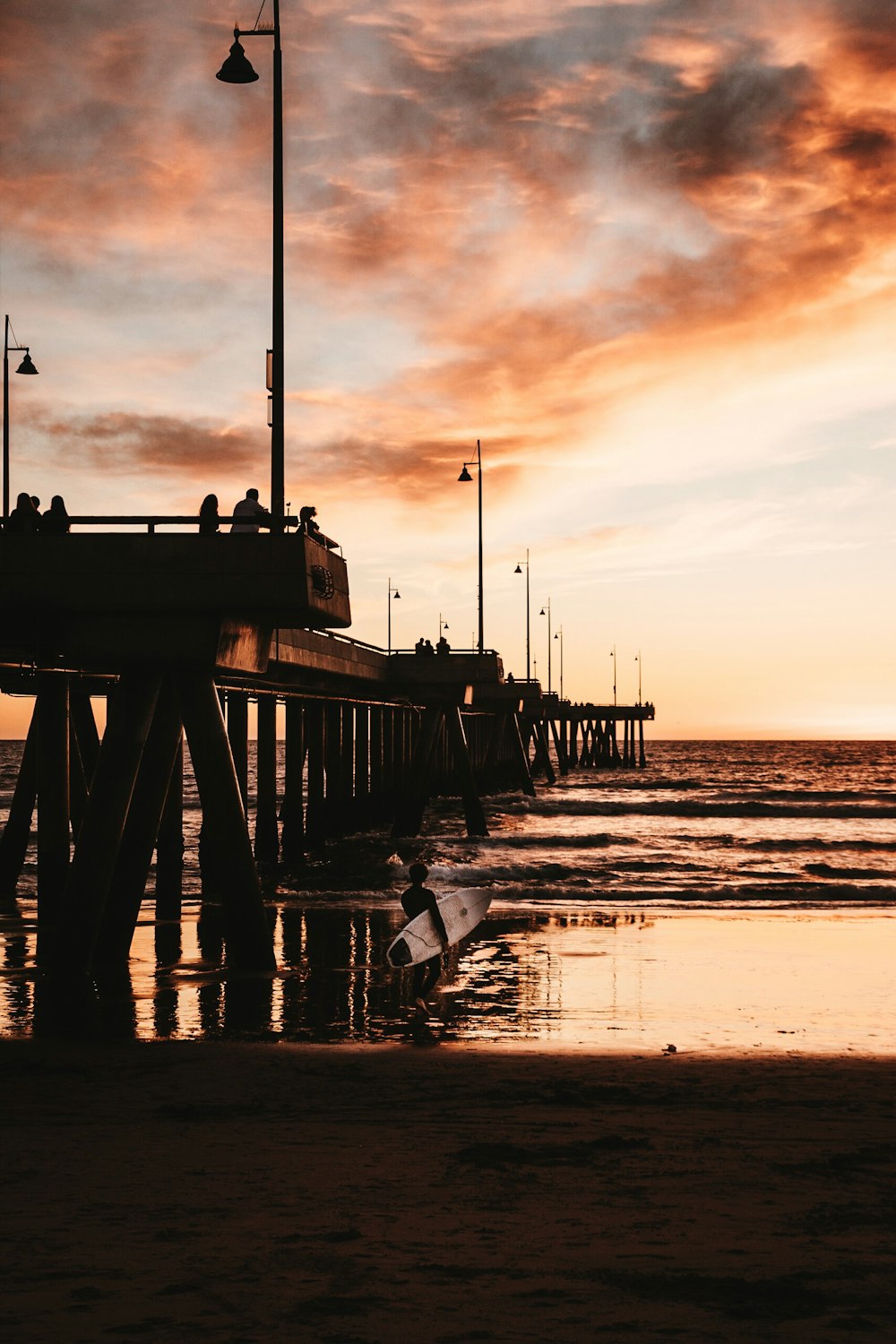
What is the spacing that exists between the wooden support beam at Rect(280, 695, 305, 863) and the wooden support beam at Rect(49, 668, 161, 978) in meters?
13.7

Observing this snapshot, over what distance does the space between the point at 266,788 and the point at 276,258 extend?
14.2 m

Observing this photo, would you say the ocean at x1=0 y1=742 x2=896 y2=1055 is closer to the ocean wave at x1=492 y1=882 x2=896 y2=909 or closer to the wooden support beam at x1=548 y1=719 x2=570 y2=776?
the ocean wave at x1=492 y1=882 x2=896 y2=909

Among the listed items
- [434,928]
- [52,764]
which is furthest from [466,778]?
[52,764]

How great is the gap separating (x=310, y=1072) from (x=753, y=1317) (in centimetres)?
545

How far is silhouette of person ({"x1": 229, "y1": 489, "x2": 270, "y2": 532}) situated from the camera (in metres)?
14.4

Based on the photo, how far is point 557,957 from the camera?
55.8ft

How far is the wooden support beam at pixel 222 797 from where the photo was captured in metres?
14.6

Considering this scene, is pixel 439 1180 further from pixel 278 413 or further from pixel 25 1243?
pixel 278 413

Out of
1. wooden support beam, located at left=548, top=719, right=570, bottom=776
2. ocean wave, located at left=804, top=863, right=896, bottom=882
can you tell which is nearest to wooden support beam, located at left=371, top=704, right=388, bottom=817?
ocean wave, located at left=804, top=863, right=896, bottom=882

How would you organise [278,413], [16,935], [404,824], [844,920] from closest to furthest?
[278,413], [16,935], [844,920], [404,824]

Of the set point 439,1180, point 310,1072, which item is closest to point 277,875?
point 310,1072

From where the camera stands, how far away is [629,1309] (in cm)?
548

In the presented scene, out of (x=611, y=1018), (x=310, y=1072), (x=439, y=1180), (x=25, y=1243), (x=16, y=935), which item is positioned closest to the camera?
(x=25, y=1243)

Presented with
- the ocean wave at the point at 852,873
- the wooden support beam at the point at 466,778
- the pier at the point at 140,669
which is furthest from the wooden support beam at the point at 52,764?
the wooden support beam at the point at 466,778
